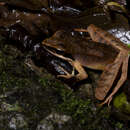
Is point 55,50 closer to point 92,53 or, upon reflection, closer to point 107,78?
point 92,53

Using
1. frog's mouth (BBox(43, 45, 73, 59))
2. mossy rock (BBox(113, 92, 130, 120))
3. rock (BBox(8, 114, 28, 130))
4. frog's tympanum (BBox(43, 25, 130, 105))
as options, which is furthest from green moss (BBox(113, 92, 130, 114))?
rock (BBox(8, 114, 28, 130))

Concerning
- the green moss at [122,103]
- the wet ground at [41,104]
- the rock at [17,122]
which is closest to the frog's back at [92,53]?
the wet ground at [41,104]

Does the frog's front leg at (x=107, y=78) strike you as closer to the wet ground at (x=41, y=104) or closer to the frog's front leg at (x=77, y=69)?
the wet ground at (x=41, y=104)

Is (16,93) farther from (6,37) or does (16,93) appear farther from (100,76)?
(100,76)

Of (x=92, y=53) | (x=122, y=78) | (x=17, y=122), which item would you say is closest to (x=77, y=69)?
(x=92, y=53)

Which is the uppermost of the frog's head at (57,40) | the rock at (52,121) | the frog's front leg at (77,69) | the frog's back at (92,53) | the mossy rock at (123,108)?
the frog's head at (57,40)

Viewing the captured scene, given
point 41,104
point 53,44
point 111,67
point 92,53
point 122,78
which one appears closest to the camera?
point 41,104

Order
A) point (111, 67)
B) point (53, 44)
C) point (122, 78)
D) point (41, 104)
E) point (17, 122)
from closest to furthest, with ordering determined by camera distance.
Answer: point (17, 122) → point (41, 104) → point (122, 78) → point (111, 67) → point (53, 44)

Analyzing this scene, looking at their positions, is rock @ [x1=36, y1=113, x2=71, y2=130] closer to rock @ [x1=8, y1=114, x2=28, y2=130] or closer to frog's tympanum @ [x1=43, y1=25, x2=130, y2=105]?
rock @ [x1=8, y1=114, x2=28, y2=130]

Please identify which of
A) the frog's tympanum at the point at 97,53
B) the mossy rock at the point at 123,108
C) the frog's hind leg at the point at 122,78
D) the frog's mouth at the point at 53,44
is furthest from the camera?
the frog's mouth at the point at 53,44
